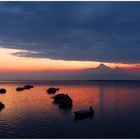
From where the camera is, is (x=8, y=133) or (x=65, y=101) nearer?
(x=8, y=133)

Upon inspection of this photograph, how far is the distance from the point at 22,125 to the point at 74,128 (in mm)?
12746

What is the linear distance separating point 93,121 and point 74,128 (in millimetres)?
10599

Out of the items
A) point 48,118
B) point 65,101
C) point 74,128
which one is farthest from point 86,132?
point 65,101

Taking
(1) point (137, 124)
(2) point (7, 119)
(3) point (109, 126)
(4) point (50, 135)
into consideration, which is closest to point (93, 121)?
(3) point (109, 126)

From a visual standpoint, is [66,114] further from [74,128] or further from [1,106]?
[1,106]

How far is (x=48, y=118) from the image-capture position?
68.2 m

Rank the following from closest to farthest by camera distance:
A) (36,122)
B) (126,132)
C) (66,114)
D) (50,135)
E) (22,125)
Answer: (50,135) → (126,132) → (22,125) → (36,122) → (66,114)

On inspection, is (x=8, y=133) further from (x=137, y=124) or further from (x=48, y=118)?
(x=137, y=124)

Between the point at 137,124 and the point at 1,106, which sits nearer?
the point at 137,124

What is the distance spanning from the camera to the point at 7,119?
6638 centimetres

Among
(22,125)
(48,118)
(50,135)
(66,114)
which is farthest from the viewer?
(66,114)

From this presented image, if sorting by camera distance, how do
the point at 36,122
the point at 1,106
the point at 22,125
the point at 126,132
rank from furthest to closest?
the point at 1,106
the point at 36,122
the point at 22,125
the point at 126,132

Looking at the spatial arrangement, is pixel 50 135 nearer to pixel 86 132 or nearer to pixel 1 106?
pixel 86 132

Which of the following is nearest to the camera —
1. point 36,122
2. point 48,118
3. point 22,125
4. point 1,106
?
point 22,125
